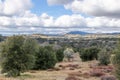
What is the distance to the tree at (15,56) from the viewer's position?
180 ft

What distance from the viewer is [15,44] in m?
55.5

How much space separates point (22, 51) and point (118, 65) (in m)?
23.7

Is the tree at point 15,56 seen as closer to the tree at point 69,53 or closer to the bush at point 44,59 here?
the bush at point 44,59

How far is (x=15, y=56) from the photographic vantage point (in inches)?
2175

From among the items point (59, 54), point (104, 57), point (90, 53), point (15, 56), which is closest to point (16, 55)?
point (15, 56)

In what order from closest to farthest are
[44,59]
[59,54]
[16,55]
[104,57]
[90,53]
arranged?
[16,55] < [44,59] < [104,57] < [59,54] < [90,53]

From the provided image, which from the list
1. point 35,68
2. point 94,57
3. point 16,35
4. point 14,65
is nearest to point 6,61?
point 14,65

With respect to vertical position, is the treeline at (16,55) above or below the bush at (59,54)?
above

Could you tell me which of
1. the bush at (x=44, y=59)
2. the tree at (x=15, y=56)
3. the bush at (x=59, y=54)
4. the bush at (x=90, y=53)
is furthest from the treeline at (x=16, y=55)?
the bush at (x=90, y=53)

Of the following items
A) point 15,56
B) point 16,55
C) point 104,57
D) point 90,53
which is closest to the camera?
point 16,55

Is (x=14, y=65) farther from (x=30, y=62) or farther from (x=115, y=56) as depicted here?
(x=115, y=56)

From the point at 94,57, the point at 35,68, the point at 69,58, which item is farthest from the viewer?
the point at 69,58

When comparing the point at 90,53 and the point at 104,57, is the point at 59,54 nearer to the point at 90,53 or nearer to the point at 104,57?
the point at 90,53

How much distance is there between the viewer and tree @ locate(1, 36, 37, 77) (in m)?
54.8
